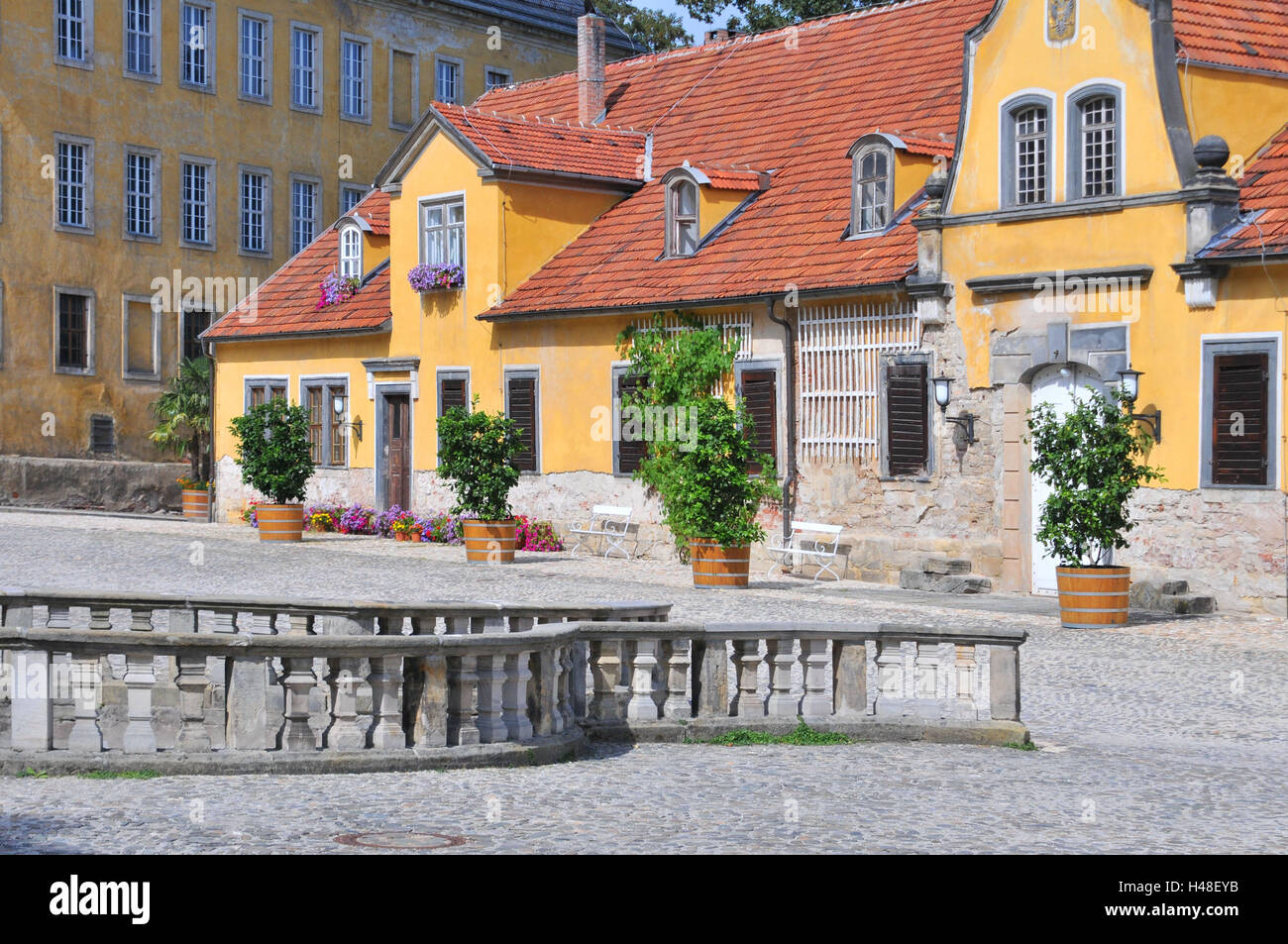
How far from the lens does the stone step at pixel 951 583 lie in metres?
21.3

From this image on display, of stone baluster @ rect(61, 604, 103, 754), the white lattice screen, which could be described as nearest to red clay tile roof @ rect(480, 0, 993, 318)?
the white lattice screen

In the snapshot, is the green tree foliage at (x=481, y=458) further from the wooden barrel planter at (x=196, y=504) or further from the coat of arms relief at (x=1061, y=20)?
the wooden barrel planter at (x=196, y=504)

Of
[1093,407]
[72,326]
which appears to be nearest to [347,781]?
[1093,407]

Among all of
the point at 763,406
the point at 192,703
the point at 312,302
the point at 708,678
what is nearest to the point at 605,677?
the point at 708,678

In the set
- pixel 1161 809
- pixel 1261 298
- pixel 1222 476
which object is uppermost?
pixel 1261 298

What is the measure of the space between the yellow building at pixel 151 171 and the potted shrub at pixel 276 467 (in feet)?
35.0

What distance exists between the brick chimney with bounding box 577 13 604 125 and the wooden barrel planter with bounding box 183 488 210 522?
10.4 metres

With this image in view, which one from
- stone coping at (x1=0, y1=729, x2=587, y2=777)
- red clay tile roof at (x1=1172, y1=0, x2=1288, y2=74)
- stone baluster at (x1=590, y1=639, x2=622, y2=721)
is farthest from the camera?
red clay tile roof at (x1=1172, y1=0, x2=1288, y2=74)

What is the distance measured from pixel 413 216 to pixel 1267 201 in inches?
593

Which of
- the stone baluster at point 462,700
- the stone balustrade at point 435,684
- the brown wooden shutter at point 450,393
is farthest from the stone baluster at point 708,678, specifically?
the brown wooden shutter at point 450,393

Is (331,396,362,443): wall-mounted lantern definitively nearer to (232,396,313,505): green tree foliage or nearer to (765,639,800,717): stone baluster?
(232,396,313,505): green tree foliage

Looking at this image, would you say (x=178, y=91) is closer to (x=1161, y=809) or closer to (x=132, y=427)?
(x=132, y=427)

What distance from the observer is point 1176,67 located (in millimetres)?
19797

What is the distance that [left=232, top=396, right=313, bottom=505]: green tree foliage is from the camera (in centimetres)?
2873
